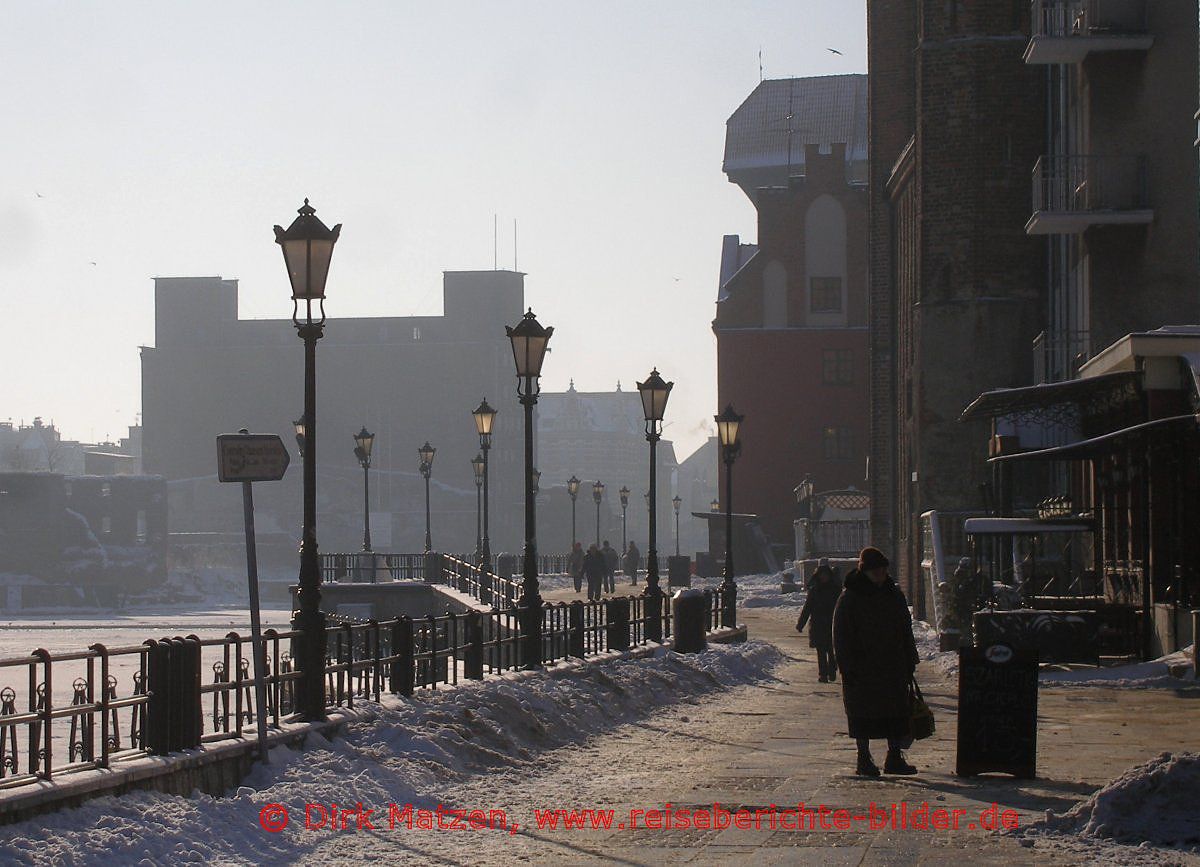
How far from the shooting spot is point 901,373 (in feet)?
146

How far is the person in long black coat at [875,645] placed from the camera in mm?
12102

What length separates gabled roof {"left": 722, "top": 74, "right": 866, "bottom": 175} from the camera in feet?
307

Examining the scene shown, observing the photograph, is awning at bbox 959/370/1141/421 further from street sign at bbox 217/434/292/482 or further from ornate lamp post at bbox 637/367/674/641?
street sign at bbox 217/434/292/482

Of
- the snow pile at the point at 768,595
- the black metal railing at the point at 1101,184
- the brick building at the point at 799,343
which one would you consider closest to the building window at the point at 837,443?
the brick building at the point at 799,343

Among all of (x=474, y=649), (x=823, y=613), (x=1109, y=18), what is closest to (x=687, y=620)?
(x=823, y=613)

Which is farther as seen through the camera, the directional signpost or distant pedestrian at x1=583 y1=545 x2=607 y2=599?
distant pedestrian at x1=583 y1=545 x2=607 y2=599

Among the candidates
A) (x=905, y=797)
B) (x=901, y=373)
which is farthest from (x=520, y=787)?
(x=901, y=373)

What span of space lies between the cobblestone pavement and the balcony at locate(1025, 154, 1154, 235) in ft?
33.8

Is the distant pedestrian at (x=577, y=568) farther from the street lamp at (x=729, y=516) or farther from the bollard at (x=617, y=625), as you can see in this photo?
the bollard at (x=617, y=625)

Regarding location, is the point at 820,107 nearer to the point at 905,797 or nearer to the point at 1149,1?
the point at 1149,1

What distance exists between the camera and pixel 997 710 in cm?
1238

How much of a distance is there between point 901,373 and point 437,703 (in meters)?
30.6

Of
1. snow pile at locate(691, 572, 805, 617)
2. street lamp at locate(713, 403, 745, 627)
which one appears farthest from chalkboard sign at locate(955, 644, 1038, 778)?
snow pile at locate(691, 572, 805, 617)

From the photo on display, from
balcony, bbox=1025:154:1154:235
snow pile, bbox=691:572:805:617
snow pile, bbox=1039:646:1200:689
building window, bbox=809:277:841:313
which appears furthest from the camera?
building window, bbox=809:277:841:313
